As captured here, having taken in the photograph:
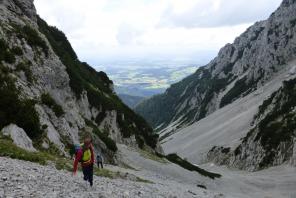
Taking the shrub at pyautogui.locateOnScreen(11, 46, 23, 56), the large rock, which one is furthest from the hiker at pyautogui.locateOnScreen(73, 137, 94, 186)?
the shrub at pyautogui.locateOnScreen(11, 46, 23, 56)

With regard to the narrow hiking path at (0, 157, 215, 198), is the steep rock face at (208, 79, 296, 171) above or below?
above

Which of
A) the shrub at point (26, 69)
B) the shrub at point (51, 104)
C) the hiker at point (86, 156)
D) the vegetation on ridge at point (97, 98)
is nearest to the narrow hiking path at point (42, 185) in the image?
the hiker at point (86, 156)

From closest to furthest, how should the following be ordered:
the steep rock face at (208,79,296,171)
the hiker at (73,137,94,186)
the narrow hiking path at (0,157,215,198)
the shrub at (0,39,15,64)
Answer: the narrow hiking path at (0,157,215,198), the hiker at (73,137,94,186), the shrub at (0,39,15,64), the steep rock face at (208,79,296,171)

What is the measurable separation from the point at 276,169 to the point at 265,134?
679 inches

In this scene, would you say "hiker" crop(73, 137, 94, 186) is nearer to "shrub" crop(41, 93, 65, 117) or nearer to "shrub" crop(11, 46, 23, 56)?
"shrub" crop(41, 93, 65, 117)

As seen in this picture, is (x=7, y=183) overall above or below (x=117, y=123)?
below

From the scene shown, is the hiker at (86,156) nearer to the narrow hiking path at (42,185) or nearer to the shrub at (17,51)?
the narrow hiking path at (42,185)

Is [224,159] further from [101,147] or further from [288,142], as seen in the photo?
[101,147]

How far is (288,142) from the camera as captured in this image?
96750 millimetres

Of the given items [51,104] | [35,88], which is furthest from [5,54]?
[51,104]

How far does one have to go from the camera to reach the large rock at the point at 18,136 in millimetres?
31500

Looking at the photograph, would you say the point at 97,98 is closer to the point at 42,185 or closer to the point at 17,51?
the point at 17,51

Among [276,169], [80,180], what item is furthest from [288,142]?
[80,180]

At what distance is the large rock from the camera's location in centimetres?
3150
